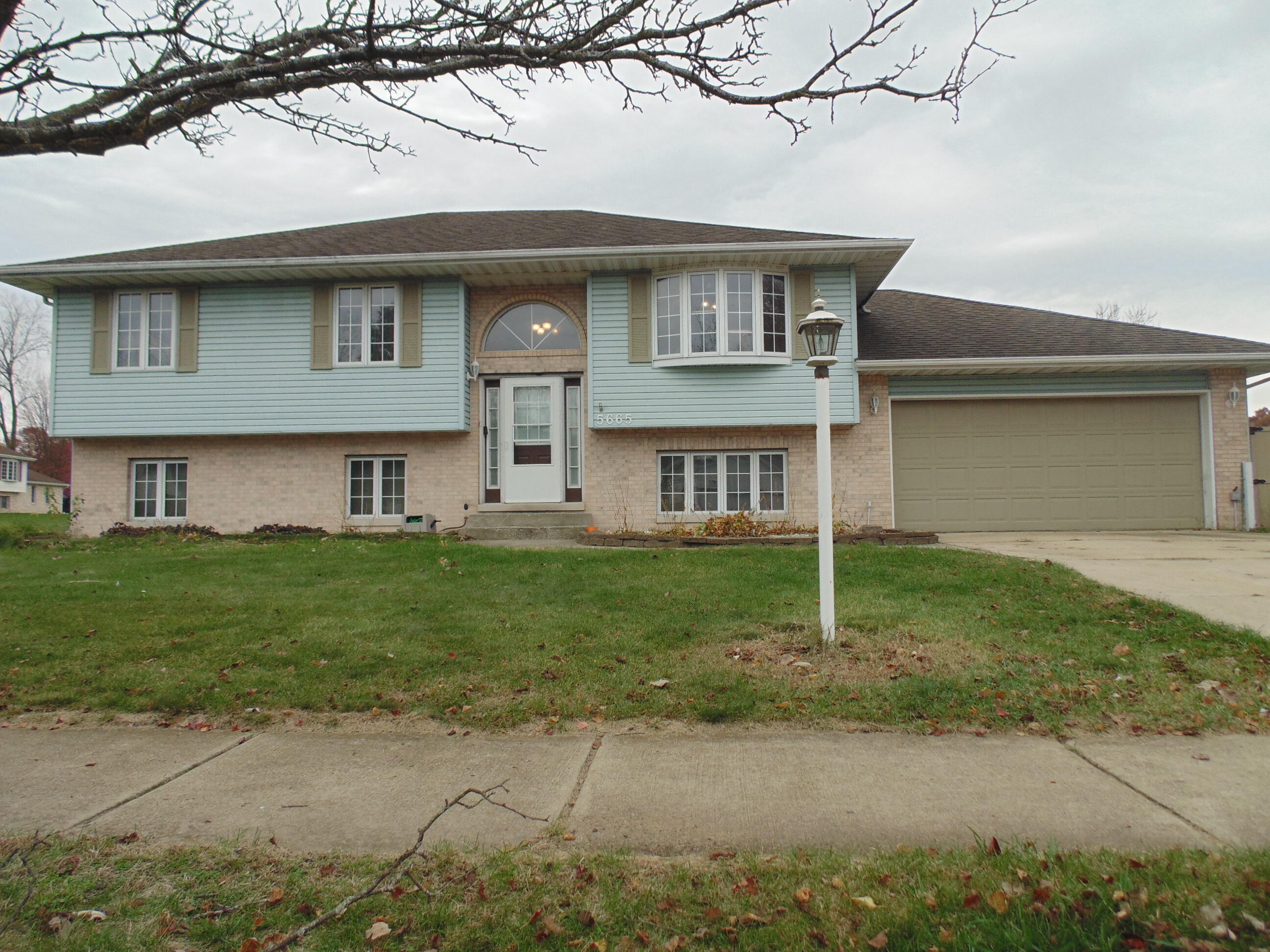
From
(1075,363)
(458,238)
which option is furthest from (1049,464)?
(458,238)

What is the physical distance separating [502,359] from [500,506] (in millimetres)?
2680

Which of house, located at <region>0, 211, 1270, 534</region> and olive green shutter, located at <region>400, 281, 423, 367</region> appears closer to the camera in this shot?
house, located at <region>0, 211, 1270, 534</region>

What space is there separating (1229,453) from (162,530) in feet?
60.8

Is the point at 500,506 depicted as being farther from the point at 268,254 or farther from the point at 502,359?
the point at 268,254

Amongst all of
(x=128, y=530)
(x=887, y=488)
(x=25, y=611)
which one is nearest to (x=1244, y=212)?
(x=887, y=488)

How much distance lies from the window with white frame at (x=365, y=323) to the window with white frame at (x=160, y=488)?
372 cm

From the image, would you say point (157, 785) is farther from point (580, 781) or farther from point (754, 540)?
point (754, 540)

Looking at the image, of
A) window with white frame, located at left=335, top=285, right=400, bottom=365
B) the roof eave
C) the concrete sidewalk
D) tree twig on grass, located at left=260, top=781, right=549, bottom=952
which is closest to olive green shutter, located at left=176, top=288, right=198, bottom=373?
the roof eave

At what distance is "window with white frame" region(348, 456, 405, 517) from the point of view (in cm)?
1382

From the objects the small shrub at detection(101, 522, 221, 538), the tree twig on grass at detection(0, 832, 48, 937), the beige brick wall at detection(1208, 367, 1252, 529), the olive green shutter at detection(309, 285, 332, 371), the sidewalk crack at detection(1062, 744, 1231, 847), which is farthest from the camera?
the olive green shutter at detection(309, 285, 332, 371)

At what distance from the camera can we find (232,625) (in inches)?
244

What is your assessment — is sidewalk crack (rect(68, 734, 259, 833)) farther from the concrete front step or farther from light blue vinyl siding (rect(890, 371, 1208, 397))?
light blue vinyl siding (rect(890, 371, 1208, 397))

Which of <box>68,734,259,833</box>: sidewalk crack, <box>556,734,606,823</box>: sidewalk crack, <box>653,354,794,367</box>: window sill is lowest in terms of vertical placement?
<box>68,734,259,833</box>: sidewalk crack

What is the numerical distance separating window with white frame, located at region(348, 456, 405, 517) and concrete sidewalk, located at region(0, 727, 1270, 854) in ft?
31.8
